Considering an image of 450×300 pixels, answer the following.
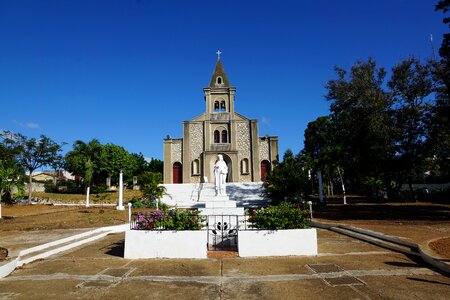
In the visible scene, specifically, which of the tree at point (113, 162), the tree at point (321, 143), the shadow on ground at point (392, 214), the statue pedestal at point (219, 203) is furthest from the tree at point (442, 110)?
the tree at point (113, 162)

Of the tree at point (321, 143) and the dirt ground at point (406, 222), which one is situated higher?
the tree at point (321, 143)

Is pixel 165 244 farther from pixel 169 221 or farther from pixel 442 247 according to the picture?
pixel 442 247

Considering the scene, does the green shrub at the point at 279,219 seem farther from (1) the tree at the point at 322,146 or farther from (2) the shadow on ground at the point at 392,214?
(1) the tree at the point at 322,146

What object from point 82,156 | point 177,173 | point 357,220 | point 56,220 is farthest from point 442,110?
point 82,156

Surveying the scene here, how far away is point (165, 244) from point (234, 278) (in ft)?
8.98

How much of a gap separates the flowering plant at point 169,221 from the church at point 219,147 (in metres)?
29.3

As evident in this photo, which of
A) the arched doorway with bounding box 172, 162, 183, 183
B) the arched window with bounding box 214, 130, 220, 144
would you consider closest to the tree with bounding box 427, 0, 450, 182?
the arched window with bounding box 214, 130, 220, 144

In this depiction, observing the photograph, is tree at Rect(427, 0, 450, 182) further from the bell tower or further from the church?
the bell tower

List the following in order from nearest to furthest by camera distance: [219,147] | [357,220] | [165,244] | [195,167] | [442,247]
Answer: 1. [442,247]
2. [165,244]
3. [357,220]
4. [195,167]
5. [219,147]

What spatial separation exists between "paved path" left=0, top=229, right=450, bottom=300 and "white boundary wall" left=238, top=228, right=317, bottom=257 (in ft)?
1.03

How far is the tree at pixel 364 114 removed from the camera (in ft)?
76.4

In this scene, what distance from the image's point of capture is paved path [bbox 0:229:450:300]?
5.35m

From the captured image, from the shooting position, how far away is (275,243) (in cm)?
845

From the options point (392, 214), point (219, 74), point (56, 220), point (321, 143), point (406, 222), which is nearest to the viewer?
point (406, 222)
